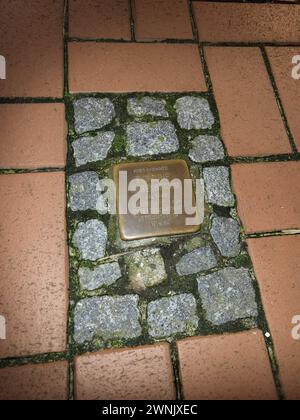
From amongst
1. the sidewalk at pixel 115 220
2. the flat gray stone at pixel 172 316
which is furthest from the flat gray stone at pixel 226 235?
the flat gray stone at pixel 172 316

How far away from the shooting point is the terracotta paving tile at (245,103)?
5.14 ft

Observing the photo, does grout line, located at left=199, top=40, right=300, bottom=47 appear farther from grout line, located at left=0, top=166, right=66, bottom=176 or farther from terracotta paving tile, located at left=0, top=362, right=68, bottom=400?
terracotta paving tile, located at left=0, top=362, right=68, bottom=400

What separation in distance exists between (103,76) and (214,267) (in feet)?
3.74

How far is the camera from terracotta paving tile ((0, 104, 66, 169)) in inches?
56.6

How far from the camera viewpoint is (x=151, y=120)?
1543 millimetres

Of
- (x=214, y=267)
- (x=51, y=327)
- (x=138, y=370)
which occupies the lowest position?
(x=138, y=370)

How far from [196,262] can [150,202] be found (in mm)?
332

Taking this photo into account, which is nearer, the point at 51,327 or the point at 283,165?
the point at 51,327

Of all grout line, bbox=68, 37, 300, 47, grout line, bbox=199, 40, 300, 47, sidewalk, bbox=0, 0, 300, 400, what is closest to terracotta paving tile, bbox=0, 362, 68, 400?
sidewalk, bbox=0, 0, 300, 400

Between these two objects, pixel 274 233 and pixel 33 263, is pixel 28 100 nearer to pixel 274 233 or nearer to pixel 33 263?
pixel 33 263
